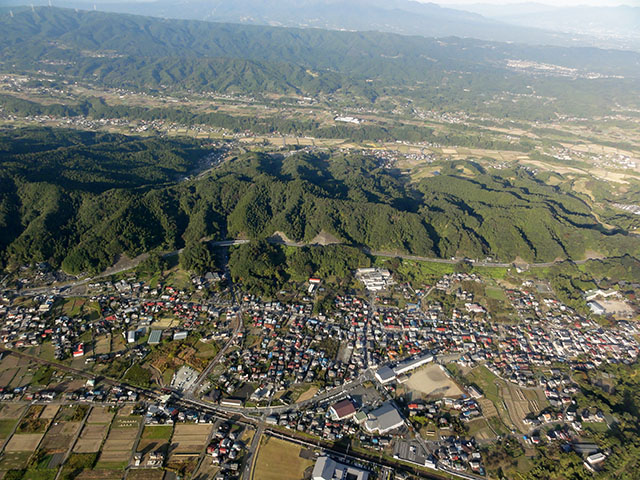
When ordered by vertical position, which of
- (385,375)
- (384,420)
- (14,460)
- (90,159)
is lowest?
(14,460)

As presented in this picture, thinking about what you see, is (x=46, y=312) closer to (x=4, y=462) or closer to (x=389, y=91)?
(x=4, y=462)

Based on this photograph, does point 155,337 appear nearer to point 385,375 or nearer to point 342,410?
point 342,410

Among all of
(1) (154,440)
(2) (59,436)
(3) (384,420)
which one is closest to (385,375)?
(3) (384,420)

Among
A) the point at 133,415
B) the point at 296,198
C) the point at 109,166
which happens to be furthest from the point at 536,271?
the point at 109,166

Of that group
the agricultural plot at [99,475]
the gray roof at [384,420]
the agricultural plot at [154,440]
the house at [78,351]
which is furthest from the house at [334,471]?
the house at [78,351]

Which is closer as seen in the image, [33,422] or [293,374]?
[33,422]

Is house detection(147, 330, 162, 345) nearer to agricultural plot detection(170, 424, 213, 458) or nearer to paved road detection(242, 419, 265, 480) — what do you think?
agricultural plot detection(170, 424, 213, 458)

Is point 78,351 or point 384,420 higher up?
point 384,420
